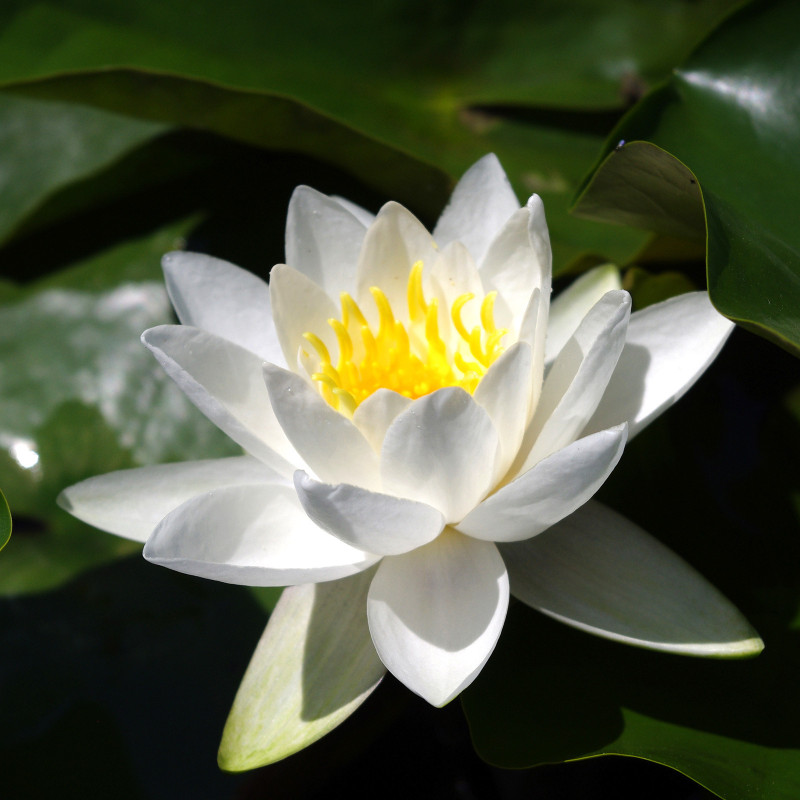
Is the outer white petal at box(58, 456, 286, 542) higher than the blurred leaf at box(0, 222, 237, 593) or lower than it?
higher

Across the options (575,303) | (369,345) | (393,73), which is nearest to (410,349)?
(369,345)

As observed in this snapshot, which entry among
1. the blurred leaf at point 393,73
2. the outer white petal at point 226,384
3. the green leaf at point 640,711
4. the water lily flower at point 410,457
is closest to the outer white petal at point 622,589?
the water lily flower at point 410,457

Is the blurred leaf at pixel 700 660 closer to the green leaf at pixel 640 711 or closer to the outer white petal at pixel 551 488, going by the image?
the green leaf at pixel 640 711

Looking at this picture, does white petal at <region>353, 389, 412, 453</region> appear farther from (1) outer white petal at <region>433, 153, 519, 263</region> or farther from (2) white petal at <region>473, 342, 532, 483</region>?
(1) outer white petal at <region>433, 153, 519, 263</region>

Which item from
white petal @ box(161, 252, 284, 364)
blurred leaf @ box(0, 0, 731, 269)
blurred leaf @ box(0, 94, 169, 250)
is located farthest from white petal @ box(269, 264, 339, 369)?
blurred leaf @ box(0, 94, 169, 250)

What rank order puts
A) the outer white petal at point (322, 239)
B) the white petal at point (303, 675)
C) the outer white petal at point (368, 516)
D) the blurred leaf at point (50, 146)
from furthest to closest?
1. the blurred leaf at point (50, 146)
2. the outer white petal at point (322, 239)
3. the white petal at point (303, 675)
4. the outer white petal at point (368, 516)

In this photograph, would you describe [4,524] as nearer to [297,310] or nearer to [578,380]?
[297,310]

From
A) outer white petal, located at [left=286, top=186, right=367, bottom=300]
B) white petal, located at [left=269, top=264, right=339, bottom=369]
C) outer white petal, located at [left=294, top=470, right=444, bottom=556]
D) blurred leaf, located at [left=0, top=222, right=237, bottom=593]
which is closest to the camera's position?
outer white petal, located at [left=294, top=470, right=444, bottom=556]
